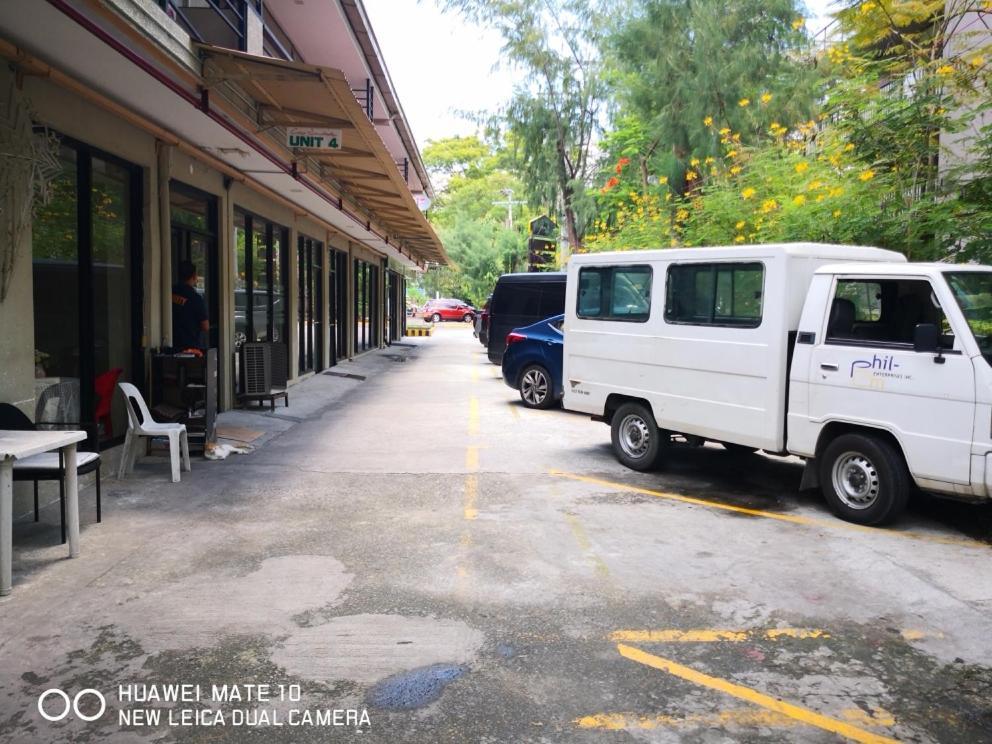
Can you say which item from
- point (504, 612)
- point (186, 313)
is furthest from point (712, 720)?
point (186, 313)

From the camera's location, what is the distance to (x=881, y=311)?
667 cm

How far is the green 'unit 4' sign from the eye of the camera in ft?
32.1

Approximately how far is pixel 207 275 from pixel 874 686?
396 inches

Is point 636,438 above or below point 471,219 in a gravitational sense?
below

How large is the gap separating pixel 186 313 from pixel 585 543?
19.7 feet

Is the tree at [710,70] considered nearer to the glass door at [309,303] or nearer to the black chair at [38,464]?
the glass door at [309,303]

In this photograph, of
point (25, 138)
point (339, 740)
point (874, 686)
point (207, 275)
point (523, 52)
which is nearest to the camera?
point (339, 740)

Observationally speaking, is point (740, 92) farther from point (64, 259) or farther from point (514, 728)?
point (514, 728)

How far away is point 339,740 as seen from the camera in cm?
333

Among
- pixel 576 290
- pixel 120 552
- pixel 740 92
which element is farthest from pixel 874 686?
pixel 740 92

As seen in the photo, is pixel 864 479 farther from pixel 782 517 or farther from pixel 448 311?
pixel 448 311

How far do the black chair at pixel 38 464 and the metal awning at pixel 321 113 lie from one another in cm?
331

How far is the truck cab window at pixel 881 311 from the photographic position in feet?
21.0

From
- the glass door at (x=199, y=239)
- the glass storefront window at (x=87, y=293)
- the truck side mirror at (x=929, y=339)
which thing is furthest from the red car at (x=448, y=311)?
the truck side mirror at (x=929, y=339)
